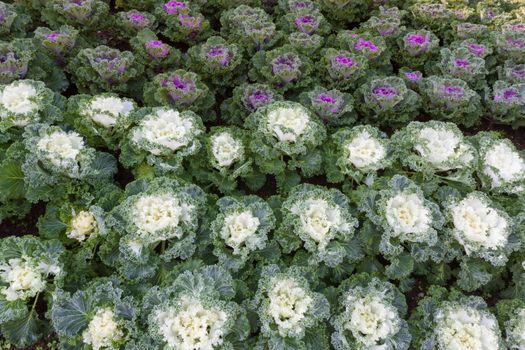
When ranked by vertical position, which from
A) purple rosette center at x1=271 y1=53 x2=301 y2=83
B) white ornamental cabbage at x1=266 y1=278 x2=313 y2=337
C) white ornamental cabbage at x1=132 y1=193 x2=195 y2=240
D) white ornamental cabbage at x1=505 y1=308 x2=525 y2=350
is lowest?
white ornamental cabbage at x1=505 y1=308 x2=525 y2=350

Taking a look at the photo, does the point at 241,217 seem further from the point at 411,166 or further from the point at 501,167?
the point at 501,167

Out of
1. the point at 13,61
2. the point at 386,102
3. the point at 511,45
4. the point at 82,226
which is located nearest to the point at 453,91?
the point at 386,102

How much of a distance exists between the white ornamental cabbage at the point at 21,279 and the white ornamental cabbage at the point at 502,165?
388 cm

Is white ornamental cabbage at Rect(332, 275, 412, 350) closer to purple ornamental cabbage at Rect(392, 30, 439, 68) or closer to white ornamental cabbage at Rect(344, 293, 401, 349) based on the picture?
white ornamental cabbage at Rect(344, 293, 401, 349)

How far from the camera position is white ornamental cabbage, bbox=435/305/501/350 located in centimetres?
314

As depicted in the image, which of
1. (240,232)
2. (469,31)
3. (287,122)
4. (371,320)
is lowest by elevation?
(371,320)

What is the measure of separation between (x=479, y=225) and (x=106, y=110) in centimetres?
335

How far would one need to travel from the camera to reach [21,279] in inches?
Result: 125

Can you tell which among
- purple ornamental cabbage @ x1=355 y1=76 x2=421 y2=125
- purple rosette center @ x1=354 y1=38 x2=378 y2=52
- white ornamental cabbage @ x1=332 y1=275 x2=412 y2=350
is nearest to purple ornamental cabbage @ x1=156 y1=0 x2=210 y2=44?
purple rosette center @ x1=354 y1=38 x2=378 y2=52

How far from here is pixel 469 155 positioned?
3.97 m

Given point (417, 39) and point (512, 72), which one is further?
point (417, 39)

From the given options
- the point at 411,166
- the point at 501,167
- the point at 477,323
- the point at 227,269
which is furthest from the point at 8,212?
the point at 501,167

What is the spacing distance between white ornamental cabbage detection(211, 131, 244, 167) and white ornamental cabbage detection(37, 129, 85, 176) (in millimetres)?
1162

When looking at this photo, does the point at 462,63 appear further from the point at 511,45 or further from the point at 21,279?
the point at 21,279
